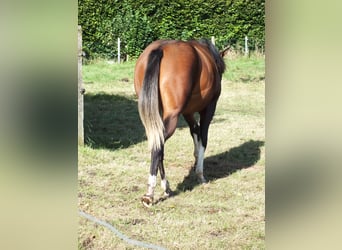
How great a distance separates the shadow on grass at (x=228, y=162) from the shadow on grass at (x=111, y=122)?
47 cm

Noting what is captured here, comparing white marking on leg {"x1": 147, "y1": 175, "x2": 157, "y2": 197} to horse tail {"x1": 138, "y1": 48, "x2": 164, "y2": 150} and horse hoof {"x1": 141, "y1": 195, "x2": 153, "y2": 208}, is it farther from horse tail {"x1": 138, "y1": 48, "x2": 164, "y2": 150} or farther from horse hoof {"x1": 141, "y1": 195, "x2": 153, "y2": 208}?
horse tail {"x1": 138, "y1": 48, "x2": 164, "y2": 150}

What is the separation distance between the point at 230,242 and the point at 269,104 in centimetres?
114

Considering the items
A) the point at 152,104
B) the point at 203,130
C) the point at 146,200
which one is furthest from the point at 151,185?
the point at 203,130

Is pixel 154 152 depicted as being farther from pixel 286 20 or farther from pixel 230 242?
pixel 286 20

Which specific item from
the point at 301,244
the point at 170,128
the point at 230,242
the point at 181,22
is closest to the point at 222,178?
the point at 170,128

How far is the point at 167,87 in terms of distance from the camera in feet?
6.36

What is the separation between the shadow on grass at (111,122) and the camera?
2.61m

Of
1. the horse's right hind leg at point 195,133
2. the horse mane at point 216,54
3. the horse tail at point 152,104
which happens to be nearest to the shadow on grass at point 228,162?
the horse's right hind leg at point 195,133

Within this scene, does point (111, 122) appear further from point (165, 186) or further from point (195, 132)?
point (165, 186)

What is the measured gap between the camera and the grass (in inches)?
62.9

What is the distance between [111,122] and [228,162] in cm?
89

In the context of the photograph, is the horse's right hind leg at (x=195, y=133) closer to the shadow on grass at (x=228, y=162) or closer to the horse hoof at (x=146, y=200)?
the shadow on grass at (x=228, y=162)

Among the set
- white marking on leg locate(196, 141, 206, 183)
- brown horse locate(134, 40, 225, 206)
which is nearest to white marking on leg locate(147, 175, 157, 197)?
brown horse locate(134, 40, 225, 206)

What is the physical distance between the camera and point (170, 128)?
6.41 feet
